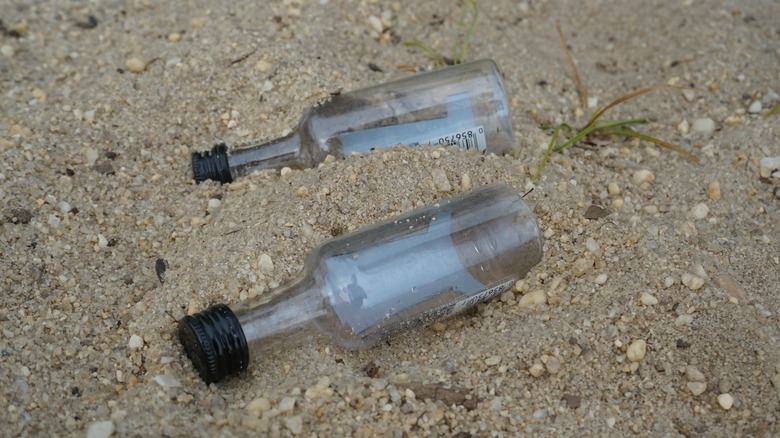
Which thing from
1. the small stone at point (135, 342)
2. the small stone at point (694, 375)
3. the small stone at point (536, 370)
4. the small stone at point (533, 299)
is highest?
the small stone at point (135, 342)

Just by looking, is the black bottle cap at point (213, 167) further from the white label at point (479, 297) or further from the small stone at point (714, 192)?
the small stone at point (714, 192)

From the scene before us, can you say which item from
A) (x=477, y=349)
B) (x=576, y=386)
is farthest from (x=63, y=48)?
(x=576, y=386)

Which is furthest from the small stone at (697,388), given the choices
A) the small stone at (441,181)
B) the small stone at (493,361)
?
the small stone at (441,181)

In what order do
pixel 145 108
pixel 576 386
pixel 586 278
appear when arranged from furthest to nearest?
pixel 145 108 → pixel 586 278 → pixel 576 386

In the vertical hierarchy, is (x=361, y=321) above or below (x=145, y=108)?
below

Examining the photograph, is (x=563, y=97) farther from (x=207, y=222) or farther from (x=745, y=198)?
(x=207, y=222)

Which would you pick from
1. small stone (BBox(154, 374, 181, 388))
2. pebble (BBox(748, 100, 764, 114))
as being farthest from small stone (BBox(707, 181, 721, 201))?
small stone (BBox(154, 374, 181, 388))
